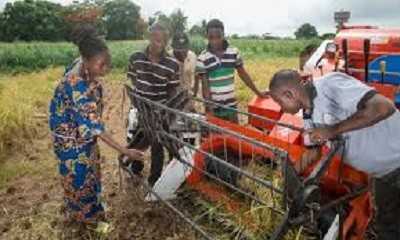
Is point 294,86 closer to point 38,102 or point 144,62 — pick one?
point 144,62

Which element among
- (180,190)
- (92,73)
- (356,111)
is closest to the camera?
(356,111)

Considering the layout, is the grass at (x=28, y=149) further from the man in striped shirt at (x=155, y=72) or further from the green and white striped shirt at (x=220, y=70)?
the green and white striped shirt at (x=220, y=70)

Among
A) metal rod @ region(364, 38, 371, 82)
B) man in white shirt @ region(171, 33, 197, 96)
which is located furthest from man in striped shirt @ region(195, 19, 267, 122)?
metal rod @ region(364, 38, 371, 82)

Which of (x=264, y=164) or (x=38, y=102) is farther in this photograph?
(x=38, y=102)

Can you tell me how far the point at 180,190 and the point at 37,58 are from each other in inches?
953

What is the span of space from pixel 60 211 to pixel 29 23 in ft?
162

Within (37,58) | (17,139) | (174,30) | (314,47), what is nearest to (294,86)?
(174,30)

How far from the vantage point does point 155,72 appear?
5.17 meters

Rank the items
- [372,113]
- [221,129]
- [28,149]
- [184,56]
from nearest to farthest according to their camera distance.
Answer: [372,113]
[221,129]
[184,56]
[28,149]

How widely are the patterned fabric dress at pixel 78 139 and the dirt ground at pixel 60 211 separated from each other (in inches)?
8.8

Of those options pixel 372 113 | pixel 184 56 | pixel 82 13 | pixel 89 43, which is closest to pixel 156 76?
pixel 184 56

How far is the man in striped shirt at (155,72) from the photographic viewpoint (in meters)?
5.10

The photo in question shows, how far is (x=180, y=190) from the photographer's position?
15.8ft

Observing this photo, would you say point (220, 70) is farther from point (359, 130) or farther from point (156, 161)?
point (359, 130)
